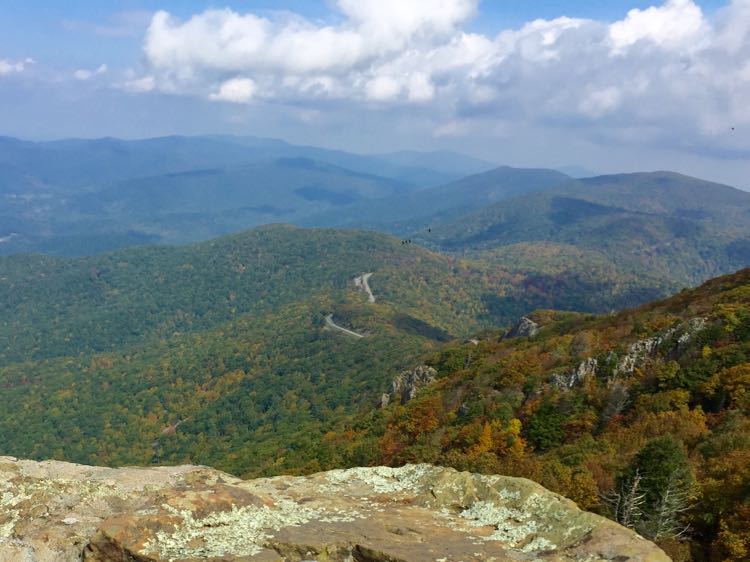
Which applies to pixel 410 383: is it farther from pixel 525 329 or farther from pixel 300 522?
pixel 300 522

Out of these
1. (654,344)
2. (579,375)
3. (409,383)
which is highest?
(654,344)

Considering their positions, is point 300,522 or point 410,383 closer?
point 300,522

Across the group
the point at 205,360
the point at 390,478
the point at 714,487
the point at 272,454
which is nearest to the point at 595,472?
the point at 714,487

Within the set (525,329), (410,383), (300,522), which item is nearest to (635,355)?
(410,383)

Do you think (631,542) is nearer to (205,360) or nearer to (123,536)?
(123,536)

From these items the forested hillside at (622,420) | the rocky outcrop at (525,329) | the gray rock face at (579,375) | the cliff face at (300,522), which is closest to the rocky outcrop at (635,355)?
the gray rock face at (579,375)
